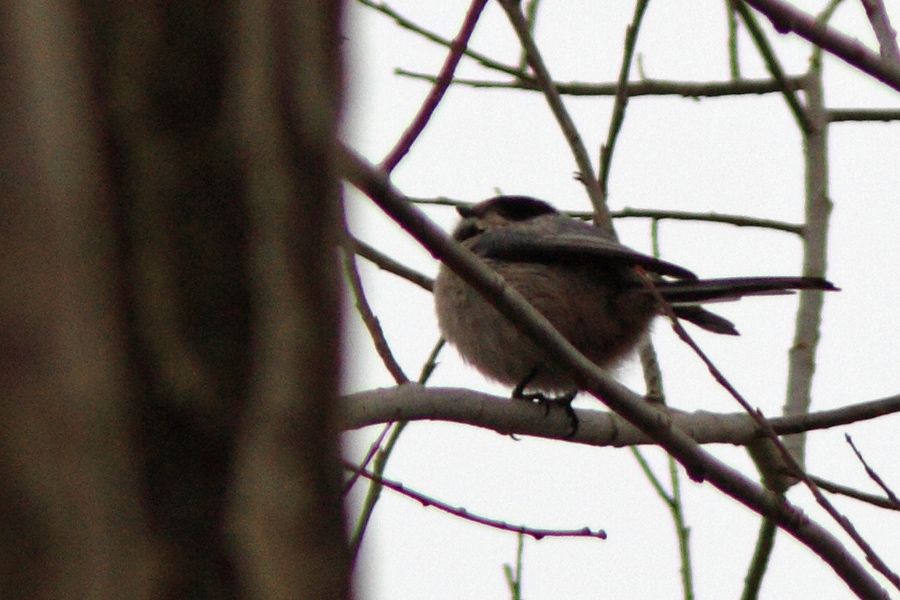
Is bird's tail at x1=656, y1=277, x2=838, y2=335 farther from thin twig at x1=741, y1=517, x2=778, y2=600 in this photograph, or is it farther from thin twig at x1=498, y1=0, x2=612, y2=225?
thin twig at x1=741, y1=517, x2=778, y2=600

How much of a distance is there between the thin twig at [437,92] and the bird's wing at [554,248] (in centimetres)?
189

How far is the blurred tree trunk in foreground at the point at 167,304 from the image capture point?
63cm

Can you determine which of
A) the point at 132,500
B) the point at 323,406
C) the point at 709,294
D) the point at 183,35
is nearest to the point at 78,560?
the point at 132,500

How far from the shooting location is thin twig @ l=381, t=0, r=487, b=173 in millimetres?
2492

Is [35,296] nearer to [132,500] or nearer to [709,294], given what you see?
[132,500]

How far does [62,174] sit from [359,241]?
2906 mm

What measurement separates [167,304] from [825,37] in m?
1.90

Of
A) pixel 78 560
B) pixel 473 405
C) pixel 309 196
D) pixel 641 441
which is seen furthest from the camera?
pixel 641 441

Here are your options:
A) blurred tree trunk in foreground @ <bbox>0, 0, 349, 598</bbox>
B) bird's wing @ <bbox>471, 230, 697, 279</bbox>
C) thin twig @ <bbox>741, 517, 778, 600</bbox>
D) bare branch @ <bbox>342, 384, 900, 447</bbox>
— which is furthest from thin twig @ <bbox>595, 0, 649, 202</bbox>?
blurred tree trunk in foreground @ <bbox>0, 0, 349, 598</bbox>

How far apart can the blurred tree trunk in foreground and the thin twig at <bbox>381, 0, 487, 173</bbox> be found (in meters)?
1.75

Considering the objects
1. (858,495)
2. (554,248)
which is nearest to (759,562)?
(858,495)

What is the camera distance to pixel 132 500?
0.66 metres

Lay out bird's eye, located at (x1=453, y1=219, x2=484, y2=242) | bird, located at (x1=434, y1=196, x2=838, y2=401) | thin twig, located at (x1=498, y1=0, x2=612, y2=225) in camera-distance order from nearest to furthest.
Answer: thin twig, located at (x1=498, y1=0, x2=612, y2=225) → bird, located at (x1=434, y1=196, x2=838, y2=401) → bird's eye, located at (x1=453, y1=219, x2=484, y2=242)

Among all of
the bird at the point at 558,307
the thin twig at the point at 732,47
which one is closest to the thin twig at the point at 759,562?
the bird at the point at 558,307
